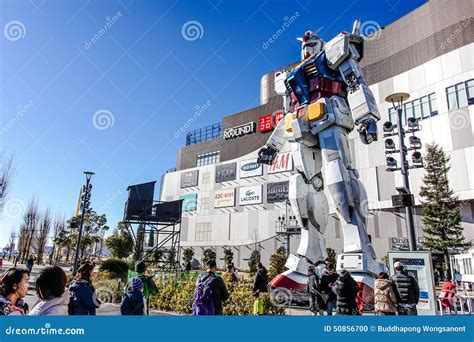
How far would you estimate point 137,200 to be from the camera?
13539 millimetres

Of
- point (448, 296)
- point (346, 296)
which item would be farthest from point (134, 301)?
point (448, 296)

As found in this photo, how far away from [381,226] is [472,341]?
19.3m

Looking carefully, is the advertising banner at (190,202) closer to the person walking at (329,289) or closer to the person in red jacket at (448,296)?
the person in red jacket at (448,296)

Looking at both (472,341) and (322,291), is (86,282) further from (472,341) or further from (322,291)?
(472,341)

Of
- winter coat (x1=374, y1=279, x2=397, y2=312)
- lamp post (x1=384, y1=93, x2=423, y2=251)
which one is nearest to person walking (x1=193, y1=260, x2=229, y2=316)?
winter coat (x1=374, y1=279, x2=397, y2=312)

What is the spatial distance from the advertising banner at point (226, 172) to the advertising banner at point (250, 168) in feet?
3.12

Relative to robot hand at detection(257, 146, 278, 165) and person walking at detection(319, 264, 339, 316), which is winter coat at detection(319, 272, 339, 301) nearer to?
person walking at detection(319, 264, 339, 316)

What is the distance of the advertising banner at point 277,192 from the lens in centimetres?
2669

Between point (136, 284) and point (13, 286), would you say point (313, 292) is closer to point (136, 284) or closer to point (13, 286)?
point (136, 284)

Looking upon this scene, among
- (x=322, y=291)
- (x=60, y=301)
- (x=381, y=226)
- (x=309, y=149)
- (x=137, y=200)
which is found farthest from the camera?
(x=381, y=226)

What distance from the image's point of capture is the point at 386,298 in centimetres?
416

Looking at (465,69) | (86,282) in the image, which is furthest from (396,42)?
(86,282)

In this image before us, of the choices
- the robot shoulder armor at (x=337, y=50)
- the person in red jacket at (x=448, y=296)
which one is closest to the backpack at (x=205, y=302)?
the robot shoulder armor at (x=337, y=50)

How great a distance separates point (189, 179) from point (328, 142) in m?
29.8
